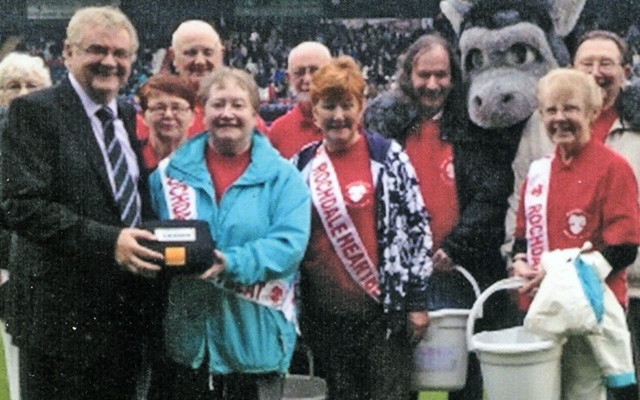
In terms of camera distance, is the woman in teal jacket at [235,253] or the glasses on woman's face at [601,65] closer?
the woman in teal jacket at [235,253]

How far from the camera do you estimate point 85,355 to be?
265cm

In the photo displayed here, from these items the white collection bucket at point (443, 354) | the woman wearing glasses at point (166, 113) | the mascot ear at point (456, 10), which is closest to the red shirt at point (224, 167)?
the woman wearing glasses at point (166, 113)

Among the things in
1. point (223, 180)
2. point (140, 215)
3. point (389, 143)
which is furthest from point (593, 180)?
point (140, 215)

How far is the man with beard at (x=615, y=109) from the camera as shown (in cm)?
354

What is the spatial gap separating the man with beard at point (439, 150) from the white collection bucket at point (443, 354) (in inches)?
9.2

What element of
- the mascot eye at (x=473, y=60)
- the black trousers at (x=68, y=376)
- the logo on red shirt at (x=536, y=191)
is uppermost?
the mascot eye at (x=473, y=60)

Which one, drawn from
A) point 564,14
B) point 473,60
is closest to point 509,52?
point 473,60

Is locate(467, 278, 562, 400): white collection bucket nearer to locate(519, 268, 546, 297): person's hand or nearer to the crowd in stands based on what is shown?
locate(519, 268, 546, 297): person's hand

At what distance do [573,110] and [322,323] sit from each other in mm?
1060

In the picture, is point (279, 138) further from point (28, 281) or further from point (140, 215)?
point (28, 281)

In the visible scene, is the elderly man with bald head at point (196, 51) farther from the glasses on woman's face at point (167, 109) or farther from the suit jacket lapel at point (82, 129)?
the suit jacket lapel at point (82, 129)

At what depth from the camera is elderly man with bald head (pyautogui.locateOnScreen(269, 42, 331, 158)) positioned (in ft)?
12.5

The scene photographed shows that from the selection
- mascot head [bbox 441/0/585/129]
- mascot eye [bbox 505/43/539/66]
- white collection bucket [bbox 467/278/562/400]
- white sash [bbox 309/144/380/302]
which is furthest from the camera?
mascot eye [bbox 505/43/539/66]

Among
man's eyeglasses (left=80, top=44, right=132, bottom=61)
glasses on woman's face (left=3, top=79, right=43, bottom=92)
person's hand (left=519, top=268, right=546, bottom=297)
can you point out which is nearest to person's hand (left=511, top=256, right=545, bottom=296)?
person's hand (left=519, top=268, right=546, bottom=297)
